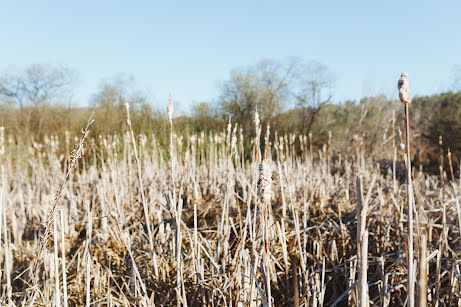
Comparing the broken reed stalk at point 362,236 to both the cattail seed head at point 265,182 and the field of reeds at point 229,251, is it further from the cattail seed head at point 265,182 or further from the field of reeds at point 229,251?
the cattail seed head at point 265,182

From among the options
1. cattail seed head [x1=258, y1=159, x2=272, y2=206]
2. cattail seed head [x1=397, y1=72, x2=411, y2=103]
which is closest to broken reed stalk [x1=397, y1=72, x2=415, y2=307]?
cattail seed head [x1=397, y1=72, x2=411, y2=103]

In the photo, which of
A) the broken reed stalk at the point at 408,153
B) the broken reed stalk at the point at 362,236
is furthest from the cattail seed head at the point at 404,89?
the broken reed stalk at the point at 362,236

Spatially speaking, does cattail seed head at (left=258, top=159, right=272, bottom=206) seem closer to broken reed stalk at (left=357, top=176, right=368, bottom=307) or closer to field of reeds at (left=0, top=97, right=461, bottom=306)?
field of reeds at (left=0, top=97, right=461, bottom=306)

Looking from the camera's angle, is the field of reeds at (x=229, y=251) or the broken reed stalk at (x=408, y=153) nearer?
the broken reed stalk at (x=408, y=153)

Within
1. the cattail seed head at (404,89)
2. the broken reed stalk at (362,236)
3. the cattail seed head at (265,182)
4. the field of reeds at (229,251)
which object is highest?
the cattail seed head at (404,89)

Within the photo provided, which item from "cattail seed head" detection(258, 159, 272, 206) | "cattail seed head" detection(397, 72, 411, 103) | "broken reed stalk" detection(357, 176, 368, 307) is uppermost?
"cattail seed head" detection(397, 72, 411, 103)

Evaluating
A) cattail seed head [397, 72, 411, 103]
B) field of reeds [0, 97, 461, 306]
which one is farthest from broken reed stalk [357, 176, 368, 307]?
cattail seed head [397, 72, 411, 103]

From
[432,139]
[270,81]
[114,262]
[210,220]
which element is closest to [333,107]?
[270,81]

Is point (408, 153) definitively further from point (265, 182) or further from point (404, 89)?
point (265, 182)

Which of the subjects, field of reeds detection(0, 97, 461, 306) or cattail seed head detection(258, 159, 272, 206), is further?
field of reeds detection(0, 97, 461, 306)

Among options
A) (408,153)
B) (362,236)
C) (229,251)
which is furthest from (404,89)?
(229,251)

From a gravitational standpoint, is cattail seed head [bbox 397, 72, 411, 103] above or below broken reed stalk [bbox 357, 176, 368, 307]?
above

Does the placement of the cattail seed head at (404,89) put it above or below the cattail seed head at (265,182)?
above

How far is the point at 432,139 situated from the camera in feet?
27.4
